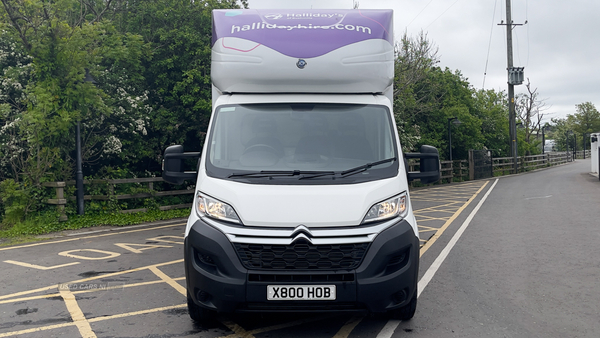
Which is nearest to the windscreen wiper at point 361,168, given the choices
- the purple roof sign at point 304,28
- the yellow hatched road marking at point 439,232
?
the purple roof sign at point 304,28

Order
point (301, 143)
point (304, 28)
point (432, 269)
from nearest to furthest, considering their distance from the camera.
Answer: point (301, 143)
point (304, 28)
point (432, 269)

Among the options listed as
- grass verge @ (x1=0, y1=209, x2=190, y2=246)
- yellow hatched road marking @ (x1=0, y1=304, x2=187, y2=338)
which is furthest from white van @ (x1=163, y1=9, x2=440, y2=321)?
grass verge @ (x1=0, y1=209, x2=190, y2=246)

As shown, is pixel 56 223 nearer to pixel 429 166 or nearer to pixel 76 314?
pixel 76 314

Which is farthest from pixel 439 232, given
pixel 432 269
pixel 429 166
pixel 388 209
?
pixel 388 209

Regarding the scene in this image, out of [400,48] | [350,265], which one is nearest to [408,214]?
[350,265]

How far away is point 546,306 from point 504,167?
35.5 metres

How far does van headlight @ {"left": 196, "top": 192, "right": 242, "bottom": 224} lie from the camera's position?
13.9 feet

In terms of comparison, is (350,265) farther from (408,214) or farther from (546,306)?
(546,306)

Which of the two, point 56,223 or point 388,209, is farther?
point 56,223

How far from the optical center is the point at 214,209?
432cm

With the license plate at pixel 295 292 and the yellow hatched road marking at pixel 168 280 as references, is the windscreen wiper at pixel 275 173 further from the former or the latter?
the yellow hatched road marking at pixel 168 280

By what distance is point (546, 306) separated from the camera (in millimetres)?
5453

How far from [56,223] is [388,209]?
408 inches

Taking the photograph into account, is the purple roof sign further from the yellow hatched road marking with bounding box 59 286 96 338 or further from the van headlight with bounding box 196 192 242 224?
the yellow hatched road marking with bounding box 59 286 96 338
